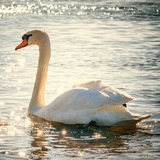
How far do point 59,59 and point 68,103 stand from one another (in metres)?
7.45

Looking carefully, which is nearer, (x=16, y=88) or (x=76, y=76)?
(x=16, y=88)

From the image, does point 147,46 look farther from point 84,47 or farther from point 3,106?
point 3,106

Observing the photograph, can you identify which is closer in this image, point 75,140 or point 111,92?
point 75,140

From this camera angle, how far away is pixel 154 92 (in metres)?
11.3

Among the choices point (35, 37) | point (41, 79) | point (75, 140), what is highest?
point (35, 37)

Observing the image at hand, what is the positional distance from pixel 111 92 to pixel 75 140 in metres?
1.06

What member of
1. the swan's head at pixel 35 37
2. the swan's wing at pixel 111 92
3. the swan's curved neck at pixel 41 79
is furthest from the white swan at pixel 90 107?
the swan's head at pixel 35 37

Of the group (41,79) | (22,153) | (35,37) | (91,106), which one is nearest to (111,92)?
(91,106)

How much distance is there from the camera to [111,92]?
8.47 m

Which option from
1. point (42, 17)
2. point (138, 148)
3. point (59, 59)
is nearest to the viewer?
point (138, 148)

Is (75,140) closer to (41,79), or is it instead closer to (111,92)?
(111,92)

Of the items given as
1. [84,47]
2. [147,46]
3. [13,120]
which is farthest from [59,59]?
[13,120]

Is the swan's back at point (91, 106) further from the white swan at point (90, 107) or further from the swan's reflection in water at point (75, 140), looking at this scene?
the swan's reflection in water at point (75, 140)

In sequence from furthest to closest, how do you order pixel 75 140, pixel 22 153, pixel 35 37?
1. pixel 35 37
2. pixel 75 140
3. pixel 22 153
